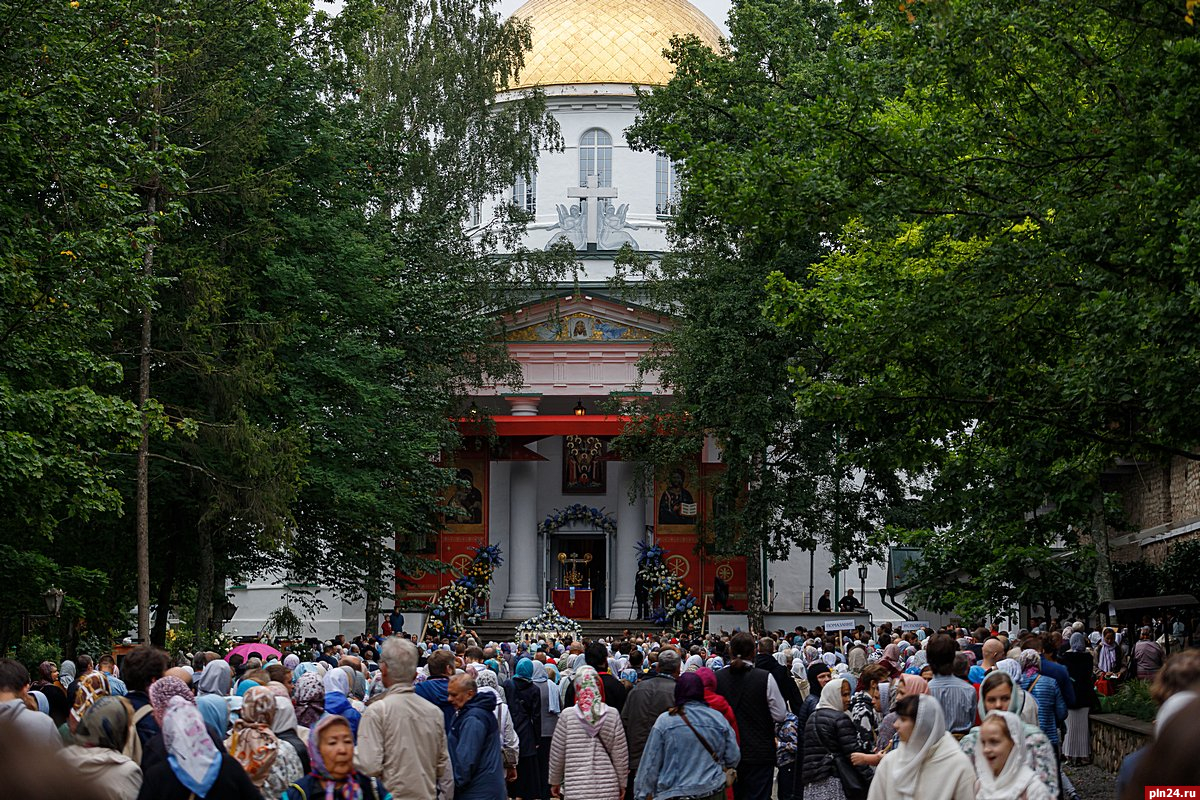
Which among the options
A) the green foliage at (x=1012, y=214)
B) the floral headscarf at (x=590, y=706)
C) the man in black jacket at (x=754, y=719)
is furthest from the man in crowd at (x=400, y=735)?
the green foliage at (x=1012, y=214)

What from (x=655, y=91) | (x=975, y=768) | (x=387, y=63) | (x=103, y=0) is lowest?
(x=975, y=768)

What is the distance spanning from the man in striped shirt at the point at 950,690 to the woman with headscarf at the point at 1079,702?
7.61m

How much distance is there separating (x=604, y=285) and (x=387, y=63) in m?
14.1

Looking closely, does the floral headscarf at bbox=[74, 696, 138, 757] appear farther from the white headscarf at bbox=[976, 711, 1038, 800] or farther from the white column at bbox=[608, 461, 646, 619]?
the white column at bbox=[608, 461, 646, 619]

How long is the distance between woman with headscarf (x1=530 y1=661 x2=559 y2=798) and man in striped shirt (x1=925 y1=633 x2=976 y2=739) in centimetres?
604

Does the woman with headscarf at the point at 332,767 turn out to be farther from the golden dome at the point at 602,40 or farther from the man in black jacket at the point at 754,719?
the golden dome at the point at 602,40

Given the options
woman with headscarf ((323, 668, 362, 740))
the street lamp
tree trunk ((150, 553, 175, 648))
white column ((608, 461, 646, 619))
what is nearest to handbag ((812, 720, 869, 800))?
woman with headscarf ((323, 668, 362, 740))

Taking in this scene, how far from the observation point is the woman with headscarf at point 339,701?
1036 cm

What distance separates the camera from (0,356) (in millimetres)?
20625

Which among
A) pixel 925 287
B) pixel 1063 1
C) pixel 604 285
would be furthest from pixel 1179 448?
pixel 604 285

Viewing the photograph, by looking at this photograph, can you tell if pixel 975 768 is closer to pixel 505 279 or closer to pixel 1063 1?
pixel 1063 1

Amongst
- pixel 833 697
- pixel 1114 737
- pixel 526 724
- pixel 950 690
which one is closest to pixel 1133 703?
pixel 1114 737

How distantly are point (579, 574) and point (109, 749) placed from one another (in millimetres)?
43894

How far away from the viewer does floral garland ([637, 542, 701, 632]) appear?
44.2 meters
